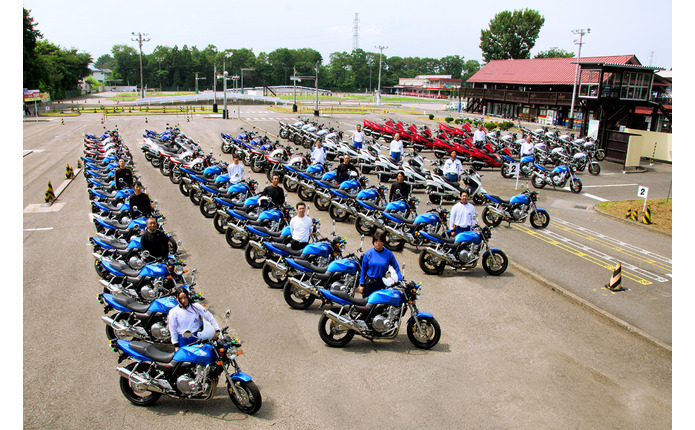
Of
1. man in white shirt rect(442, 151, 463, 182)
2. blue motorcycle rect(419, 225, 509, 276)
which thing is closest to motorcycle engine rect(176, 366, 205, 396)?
blue motorcycle rect(419, 225, 509, 276)

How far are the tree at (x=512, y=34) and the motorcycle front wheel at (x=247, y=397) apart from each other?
88.9 m

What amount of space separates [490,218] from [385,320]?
28.1ft

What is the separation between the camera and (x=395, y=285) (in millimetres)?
7797

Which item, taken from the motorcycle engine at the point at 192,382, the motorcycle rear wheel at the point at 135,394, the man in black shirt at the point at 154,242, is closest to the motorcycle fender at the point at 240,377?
the motorcycle engine at the point at 192,382

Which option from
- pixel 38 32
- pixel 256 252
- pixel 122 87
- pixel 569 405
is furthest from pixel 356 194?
pixel 122 87

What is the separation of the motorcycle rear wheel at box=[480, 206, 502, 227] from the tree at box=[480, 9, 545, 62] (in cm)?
7834

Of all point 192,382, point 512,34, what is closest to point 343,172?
point 192,382

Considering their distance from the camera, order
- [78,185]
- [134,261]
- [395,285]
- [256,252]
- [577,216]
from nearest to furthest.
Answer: [395,285] < [134,261] < [256,252] < [577,216] < [78,185]

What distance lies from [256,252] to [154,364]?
16.4 ft

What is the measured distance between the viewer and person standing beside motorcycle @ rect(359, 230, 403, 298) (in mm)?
8133

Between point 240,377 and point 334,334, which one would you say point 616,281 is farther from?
point 240,377

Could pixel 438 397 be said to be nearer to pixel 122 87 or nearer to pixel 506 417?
pixel 506 417

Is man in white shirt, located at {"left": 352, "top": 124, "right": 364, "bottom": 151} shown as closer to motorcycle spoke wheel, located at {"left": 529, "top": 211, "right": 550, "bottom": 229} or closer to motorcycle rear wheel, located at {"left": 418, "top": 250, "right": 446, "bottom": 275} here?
motorcycle spoke wheel, located at {"left": 529, "top": 211, "right": 550, "bottom": 229}

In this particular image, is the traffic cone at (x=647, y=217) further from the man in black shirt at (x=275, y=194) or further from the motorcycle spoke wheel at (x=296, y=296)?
the motorcycle spoke wheel at (x=296, y=296)
